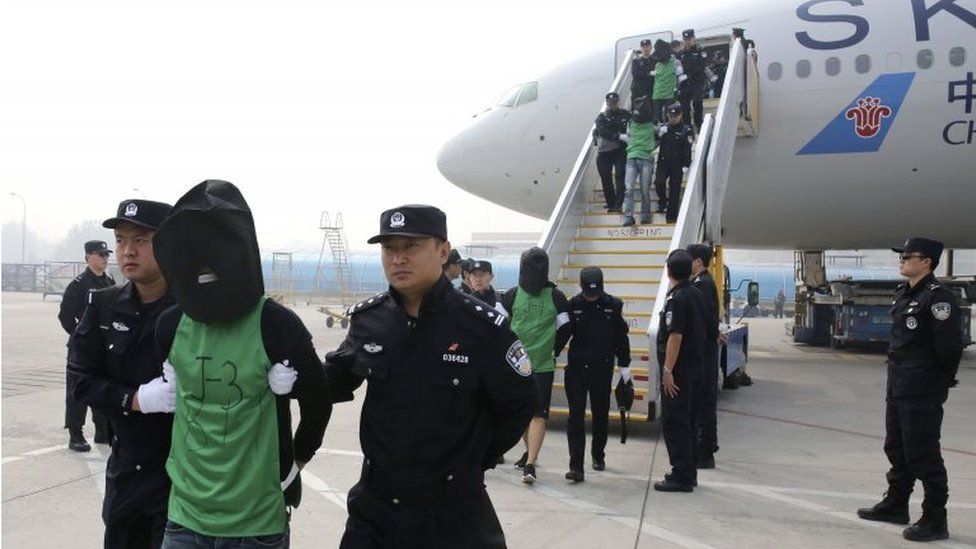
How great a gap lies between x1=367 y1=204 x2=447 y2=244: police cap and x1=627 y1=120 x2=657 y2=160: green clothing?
25.1 ft

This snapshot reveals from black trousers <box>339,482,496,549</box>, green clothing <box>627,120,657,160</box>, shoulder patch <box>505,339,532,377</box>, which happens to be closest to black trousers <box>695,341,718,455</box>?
green clothing <box>627,120,657,160</box>

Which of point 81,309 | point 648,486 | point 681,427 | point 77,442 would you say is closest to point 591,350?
point 681,427

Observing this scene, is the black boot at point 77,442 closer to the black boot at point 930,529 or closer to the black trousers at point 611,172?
the black boot at point 930,529

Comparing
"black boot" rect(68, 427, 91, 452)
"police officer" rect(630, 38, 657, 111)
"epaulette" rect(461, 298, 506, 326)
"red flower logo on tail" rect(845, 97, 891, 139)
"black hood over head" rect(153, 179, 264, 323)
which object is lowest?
"black boot" rect(68, 427, 91, 452)

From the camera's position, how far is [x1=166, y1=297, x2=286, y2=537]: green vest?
2365 mm

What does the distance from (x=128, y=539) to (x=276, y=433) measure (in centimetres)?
82

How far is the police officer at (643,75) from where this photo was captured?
1152 centimetres

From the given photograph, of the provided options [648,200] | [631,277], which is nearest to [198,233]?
[631,277]

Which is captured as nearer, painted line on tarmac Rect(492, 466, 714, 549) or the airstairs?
painted line on tarmac Rect(492, 466, 714, 549)

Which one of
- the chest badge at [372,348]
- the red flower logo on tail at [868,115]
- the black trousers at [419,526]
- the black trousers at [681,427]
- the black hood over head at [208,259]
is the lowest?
the black trousers at [681,427]

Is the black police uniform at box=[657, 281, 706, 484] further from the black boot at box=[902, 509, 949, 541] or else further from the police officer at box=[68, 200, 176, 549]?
the police officer at box=[68, 200, 176, 549]

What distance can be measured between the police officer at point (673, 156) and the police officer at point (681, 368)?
379cm

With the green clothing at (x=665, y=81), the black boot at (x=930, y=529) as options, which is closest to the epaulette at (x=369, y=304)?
the black boot at (x=930, y=529)

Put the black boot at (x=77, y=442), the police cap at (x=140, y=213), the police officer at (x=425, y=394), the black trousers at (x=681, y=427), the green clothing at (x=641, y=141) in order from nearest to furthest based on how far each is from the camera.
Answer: the police officer at (x=425, y=394) < the police cap at (x=140, y=213) < the black trousers at (x=681, y=427) < the black boot at (x=77, y=442) < the green clothing at (x=641, y=141)
